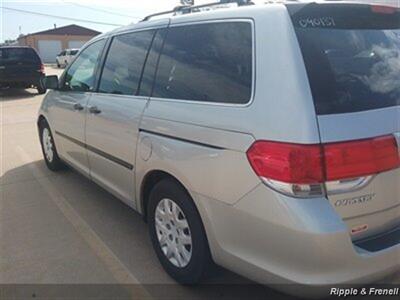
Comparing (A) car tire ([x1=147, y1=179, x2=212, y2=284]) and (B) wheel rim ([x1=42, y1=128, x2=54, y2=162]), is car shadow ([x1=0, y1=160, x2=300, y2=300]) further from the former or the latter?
(B) wheel rim ([x1=42, y1=128, x2=54, y2=162])

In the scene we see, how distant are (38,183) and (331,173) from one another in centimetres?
421

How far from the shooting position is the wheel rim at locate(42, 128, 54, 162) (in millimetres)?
5625

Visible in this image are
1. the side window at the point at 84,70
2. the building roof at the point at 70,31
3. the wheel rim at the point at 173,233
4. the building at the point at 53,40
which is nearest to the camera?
the wheel rim at the point at 173,233

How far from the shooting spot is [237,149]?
7.60 ft

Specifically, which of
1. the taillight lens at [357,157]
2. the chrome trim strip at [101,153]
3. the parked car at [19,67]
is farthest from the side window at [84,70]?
the parked car at [19,67]

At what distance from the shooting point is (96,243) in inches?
146

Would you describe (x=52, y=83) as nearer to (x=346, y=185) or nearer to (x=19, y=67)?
(x=346, y=185)

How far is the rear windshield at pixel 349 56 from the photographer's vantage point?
7.24 ft

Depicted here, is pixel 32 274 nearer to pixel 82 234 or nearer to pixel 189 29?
pixel 82 234

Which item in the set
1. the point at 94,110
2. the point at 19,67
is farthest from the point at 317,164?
the point at 19,67

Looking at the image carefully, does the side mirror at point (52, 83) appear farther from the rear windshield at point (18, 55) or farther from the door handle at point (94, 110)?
the rear windshield at point (18, 55)

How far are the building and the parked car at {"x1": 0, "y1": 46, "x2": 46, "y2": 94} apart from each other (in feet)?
A: 137

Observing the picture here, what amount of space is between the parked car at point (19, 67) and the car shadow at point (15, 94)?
402 millimetres

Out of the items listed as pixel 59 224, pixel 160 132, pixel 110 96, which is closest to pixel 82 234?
pixel 59 224
